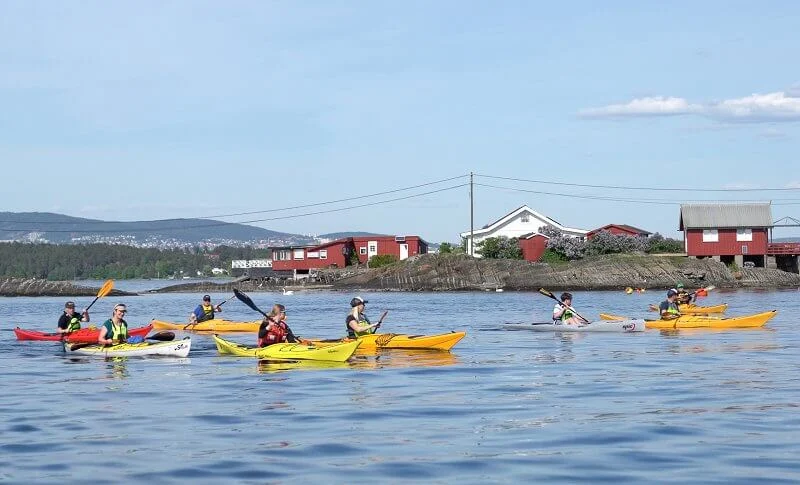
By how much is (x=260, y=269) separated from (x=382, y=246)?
27.0 metres

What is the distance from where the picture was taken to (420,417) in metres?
16.5

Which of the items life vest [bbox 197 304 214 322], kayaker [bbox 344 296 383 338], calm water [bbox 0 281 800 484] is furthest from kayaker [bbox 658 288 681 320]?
life vest [bbox 197 304 214 322]

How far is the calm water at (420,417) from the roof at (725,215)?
66648 mm

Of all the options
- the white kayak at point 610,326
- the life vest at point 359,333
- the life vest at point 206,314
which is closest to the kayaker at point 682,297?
the white kayak at point 610,326

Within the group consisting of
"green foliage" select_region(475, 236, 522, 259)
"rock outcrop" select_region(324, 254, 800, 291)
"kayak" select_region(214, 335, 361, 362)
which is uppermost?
"green foliage" select_region(475, 236, 522, 259)

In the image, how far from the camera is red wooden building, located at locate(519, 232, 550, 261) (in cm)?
10038

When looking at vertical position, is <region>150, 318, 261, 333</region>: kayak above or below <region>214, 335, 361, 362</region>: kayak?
above

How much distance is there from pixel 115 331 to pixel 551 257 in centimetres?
7252

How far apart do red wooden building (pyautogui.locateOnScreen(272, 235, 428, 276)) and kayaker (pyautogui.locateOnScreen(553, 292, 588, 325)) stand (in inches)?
3133

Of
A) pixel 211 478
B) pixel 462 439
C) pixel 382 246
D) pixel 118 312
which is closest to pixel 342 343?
pixel 118 312

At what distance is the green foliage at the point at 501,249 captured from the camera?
99875 mm

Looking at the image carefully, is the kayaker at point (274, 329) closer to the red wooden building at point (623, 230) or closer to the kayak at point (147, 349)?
the kayak at point (147, 349)

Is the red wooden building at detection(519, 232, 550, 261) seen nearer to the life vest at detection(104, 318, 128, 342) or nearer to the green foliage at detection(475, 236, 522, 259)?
the green foliage at detection(475, 236, 522, 259)

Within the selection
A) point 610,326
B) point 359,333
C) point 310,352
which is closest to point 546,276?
point 610,326
